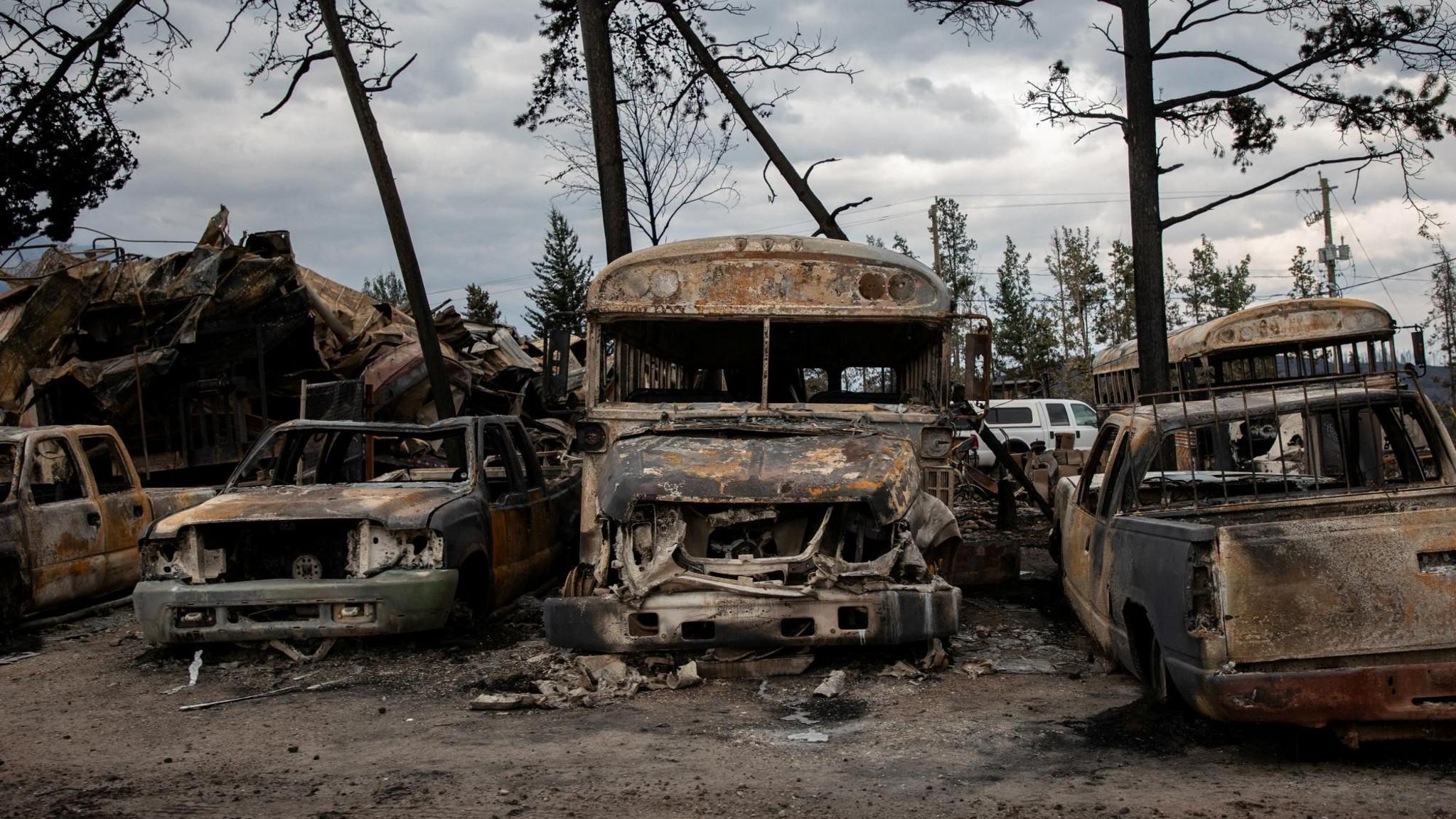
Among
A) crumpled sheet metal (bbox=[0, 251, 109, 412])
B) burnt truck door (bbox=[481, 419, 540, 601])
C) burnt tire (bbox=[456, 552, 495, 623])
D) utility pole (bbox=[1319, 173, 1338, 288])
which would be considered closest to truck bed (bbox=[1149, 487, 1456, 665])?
burnt tire (bbox=[456, 552, 495, 623])

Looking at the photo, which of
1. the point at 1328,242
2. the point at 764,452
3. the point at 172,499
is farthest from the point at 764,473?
the point at 1328,242

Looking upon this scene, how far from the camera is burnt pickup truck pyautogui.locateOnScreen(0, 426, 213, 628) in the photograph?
817 centimetres

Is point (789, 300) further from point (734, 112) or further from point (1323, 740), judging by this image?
point (734, 112)

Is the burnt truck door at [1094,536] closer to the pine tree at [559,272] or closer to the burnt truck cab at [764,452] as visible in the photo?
the burnt truck cab at [764,452]

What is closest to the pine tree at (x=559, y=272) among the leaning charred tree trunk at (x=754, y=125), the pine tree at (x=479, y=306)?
the pine tree at (x=479, y=306)

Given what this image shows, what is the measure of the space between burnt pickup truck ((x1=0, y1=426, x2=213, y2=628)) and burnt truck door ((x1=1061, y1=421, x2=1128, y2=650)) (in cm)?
701

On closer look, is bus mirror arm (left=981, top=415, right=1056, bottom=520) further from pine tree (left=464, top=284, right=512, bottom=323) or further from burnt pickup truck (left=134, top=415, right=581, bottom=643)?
pine tree (left=464, top=284, right=512, bottom=323)

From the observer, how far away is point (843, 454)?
6.61 metres

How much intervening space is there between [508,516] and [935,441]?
3000mm

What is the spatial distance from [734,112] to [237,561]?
1169cm

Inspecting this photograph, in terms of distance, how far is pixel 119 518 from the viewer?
30.2ft

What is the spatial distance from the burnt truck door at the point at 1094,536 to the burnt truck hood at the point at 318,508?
383 cm

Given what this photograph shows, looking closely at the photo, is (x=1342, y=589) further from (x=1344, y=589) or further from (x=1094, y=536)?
(x=1094, y=536)

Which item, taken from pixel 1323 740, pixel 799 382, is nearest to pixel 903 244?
pixel 799 382
